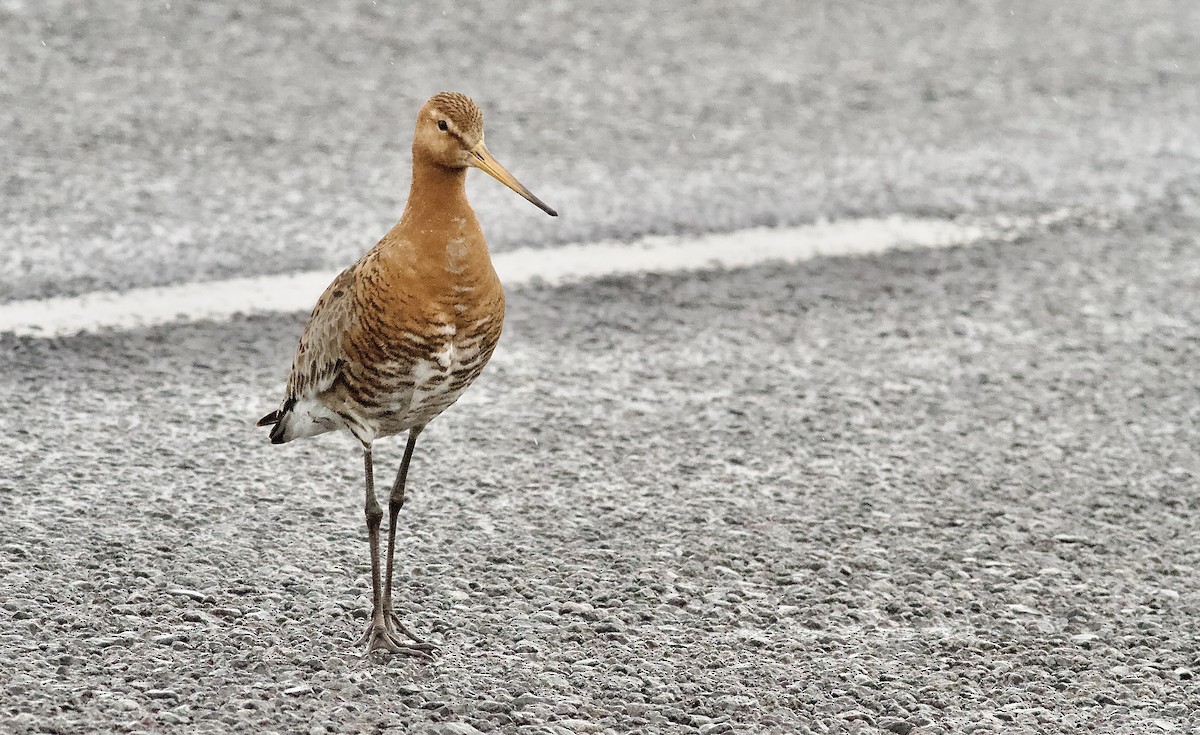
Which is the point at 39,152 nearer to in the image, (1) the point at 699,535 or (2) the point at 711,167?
(2) the point at 711,167

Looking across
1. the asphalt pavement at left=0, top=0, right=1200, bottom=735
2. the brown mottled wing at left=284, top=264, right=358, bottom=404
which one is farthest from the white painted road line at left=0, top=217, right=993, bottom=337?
the brown mottled wing at left=284, top=264, right=358, bottom=404

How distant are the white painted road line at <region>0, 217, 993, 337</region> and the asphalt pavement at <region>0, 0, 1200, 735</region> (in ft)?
0.35

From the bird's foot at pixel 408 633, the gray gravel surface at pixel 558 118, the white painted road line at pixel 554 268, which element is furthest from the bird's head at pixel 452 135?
the gray gravel surface at pixel 558 118

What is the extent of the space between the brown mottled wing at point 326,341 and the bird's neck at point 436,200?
0.24 metres

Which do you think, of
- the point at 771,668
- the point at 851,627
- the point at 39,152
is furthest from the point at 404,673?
the point at 39,152

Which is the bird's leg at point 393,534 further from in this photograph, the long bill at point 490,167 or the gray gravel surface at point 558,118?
the gray gravel surface at point 558,118

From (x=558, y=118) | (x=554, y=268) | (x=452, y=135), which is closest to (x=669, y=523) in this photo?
(x=452, y=135)

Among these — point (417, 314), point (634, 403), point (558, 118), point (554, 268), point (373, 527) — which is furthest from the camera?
point (558, 118)

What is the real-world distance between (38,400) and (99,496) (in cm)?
68

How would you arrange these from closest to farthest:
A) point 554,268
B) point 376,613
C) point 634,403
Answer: point 376,613, point 634,403, point 554,268

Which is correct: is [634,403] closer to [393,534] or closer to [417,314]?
[393,534]

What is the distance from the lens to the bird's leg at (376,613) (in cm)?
→ 367

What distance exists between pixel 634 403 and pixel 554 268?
107 centimetres

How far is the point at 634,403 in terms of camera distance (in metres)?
5.23
